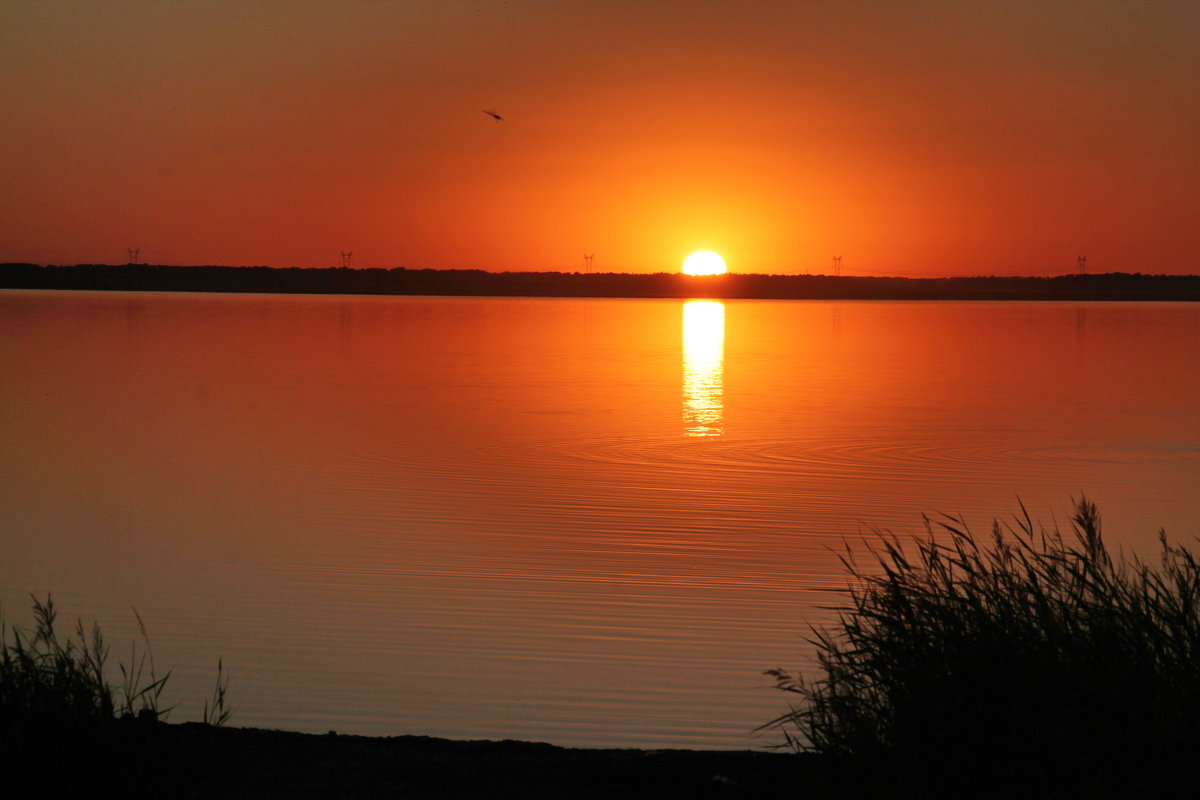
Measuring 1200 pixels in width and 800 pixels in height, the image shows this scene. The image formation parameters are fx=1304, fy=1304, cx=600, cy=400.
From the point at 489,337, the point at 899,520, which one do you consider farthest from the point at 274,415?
the point at 489,337

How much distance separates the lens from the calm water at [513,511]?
20.0 ft

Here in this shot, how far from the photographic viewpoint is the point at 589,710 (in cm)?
563

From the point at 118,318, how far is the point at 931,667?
56.4 metres

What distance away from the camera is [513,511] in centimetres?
1061

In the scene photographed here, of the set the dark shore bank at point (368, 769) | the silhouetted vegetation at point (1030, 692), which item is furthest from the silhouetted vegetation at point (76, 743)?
the silhouetted vegetation at point (1030, 692)

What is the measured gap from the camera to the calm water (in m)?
6.09

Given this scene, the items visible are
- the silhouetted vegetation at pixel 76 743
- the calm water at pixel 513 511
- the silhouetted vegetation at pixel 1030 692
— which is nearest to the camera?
the silhouetted vegetation at pixel 1030 692

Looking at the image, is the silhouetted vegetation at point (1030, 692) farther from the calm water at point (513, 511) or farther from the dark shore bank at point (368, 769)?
the calm water at point (513, 511)

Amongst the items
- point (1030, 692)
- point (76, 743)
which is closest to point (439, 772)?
point (76, 743)

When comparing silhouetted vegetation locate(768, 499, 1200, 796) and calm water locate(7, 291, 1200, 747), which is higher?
silhouetted vegetation locate(768, 499, 1200, 796)

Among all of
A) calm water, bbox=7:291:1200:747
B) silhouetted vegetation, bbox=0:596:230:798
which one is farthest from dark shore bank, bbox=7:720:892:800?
calm water, bbox=7:291:1200:747

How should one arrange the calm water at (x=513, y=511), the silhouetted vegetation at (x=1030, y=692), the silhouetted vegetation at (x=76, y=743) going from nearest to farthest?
the silhouetted vegetation at (x=1030, y=692) → the silhouetted vegetation at (x=76, y=743) → the calm water at (x=513, y=511)

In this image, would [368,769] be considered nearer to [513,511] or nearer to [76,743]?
[76,743]

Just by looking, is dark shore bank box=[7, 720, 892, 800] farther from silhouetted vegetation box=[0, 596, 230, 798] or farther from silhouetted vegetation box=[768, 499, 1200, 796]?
silhouetted vegetation box=[768, 499, 1200, 796]
